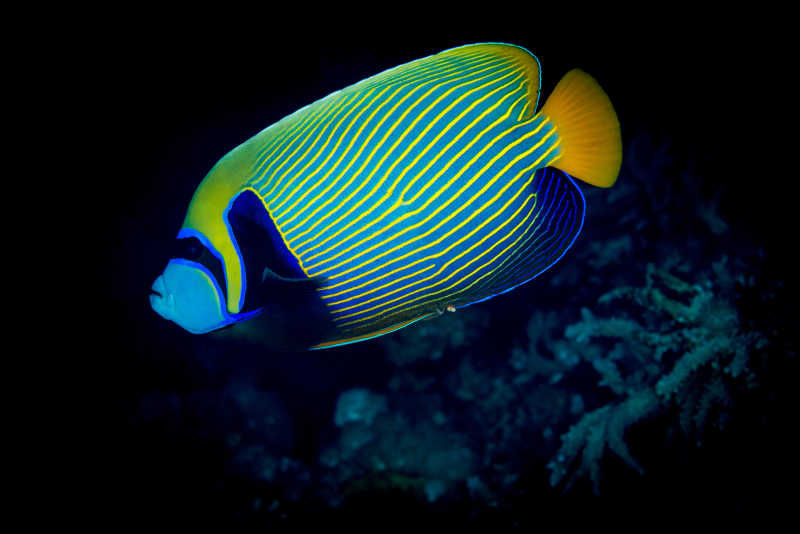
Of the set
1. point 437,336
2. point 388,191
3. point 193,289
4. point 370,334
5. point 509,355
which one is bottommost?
point 509,355

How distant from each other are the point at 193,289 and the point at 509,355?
8.94 ft

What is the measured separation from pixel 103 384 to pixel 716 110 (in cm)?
594

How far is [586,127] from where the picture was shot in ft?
3.87

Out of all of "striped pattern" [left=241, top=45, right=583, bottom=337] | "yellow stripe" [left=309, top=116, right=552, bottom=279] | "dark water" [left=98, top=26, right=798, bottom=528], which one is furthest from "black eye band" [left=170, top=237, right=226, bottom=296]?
"dark water" [left=98, top=26, right=798, bottom=528]

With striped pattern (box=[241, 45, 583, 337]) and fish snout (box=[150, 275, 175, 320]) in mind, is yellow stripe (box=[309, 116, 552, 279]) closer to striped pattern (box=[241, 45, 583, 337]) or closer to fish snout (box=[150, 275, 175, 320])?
striped pattern (box=[241, 45, 583, 337])

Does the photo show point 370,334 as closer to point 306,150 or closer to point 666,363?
point 306,150

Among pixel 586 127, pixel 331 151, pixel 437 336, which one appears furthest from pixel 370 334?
pixel 437 336

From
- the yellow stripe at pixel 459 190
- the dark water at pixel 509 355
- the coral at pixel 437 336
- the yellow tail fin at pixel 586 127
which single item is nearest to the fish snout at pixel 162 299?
the yellow stripe at pixel 459 190

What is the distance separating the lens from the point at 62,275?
11.3ft

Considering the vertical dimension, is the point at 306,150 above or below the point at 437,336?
above

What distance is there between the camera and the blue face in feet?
3.70

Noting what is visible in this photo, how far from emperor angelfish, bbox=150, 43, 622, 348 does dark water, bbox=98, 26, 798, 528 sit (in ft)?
5.39

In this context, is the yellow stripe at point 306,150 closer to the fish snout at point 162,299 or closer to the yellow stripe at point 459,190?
the yellow stripe at point 459,190

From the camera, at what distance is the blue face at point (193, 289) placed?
113 cm
